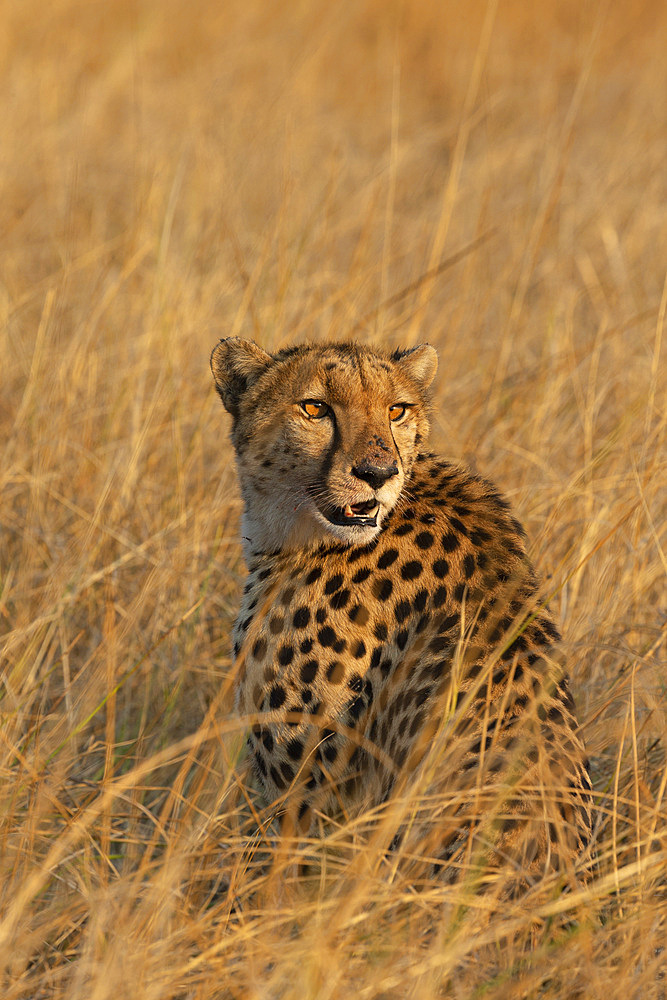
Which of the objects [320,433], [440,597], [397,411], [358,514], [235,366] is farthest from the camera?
[235,366]

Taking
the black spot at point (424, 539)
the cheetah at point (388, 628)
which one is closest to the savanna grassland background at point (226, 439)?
the cheetah at point (388, 628)

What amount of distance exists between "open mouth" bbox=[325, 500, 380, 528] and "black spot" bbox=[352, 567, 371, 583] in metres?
0.13

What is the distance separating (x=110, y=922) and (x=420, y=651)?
925 millimetres

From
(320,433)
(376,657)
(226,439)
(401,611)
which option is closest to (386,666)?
(376,657)

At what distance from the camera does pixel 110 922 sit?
224 centimetres

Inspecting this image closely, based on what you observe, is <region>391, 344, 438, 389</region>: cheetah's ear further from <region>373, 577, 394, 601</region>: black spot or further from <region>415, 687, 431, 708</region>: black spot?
Answer: <region>415, 687, 431, 708</region>: black spot

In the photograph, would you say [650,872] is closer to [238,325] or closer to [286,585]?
[286,585]

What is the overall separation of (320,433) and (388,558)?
38 centimetres

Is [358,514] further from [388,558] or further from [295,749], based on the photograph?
[295,749]

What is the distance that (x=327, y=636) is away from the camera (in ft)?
9.25

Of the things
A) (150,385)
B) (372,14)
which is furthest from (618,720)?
(372,14)

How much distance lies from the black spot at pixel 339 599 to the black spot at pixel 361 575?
0.13 ft

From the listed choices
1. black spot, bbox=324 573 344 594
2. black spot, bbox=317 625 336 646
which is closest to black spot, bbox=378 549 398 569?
black spot, bbox=324 573 344 594

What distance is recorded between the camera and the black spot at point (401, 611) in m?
2.79
